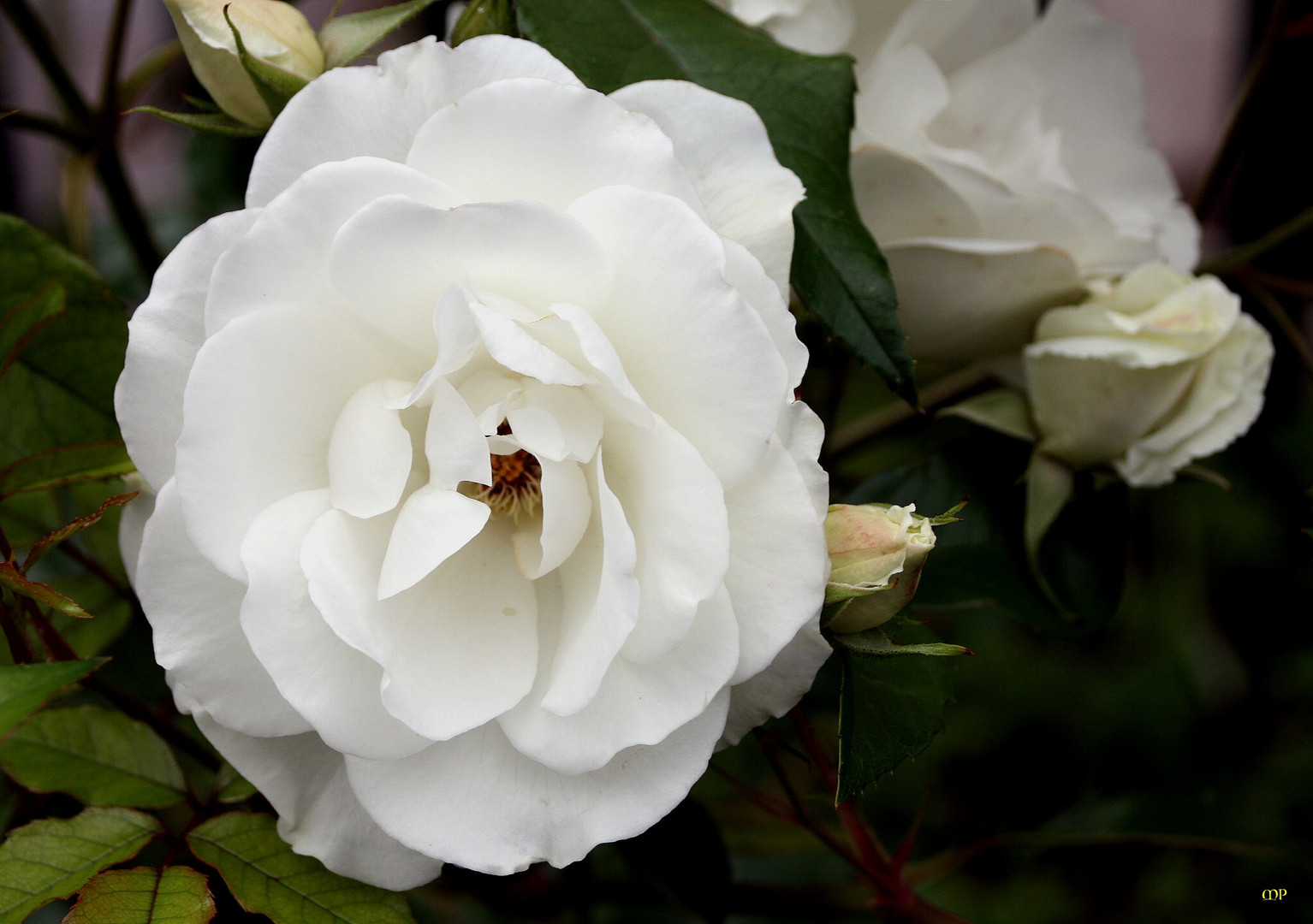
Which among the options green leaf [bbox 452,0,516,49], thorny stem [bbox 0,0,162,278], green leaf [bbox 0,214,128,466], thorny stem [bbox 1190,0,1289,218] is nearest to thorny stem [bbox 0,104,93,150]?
thorny stem [bbox 0,0,162,278]

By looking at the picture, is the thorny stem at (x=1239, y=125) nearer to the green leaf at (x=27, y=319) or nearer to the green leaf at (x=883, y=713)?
the green leaf at (x=883, y=713)

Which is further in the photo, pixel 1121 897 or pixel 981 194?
pixel 1121 897

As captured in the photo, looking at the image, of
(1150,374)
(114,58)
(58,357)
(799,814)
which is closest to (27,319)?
(58,357)

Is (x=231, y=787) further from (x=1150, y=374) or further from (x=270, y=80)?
(x=1150, y=374)

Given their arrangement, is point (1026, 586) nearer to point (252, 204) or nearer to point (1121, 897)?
point (252, 204)

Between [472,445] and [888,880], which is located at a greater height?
[472,445]

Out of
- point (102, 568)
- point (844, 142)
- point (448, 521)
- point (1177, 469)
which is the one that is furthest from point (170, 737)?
point (1177, 469)

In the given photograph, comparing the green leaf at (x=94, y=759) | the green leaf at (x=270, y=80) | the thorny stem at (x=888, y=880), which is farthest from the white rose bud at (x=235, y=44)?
A: the thorny stem at (x=888, y=880)
